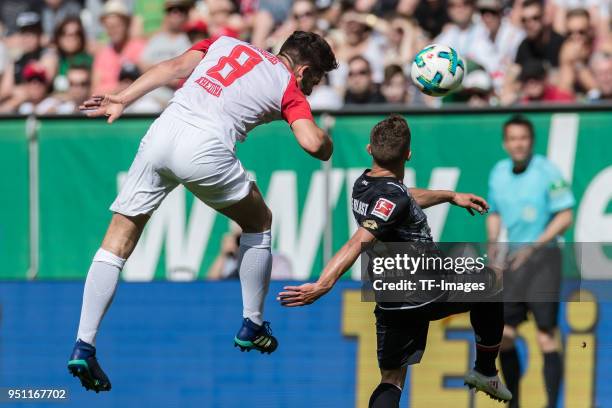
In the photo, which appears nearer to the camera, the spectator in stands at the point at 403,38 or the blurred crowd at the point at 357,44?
the blurred crowd at the point at 357,44

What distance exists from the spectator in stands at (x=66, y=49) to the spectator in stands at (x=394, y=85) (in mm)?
3528

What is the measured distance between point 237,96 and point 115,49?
6750 millimetres

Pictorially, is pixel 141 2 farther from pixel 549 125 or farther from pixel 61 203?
pixel 549 125

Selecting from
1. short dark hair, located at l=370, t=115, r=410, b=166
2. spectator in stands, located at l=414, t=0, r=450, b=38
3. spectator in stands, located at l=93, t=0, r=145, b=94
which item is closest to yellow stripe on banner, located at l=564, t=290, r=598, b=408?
short dark hair, located at l=370, t=115, r=410, b=166

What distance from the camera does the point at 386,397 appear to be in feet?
27.5

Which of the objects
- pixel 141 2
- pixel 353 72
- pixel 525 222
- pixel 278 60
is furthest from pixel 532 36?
pixel 278 60

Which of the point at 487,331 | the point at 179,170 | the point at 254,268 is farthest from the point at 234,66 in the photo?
the point at 487,331

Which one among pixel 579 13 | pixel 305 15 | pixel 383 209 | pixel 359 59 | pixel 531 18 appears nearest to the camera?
pixel 383 209

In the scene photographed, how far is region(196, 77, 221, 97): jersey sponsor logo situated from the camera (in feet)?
26.6

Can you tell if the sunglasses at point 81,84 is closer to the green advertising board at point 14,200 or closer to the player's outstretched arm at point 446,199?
the green advertising board at point 14,200

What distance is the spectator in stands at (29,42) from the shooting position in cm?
1497

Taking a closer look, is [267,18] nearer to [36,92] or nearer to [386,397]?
[36,92]

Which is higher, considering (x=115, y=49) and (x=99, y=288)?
(x=115, y=49)

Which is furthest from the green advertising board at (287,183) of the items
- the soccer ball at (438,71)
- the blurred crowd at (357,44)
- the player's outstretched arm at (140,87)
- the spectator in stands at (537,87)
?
the player's outstretched arm at (140,87)
